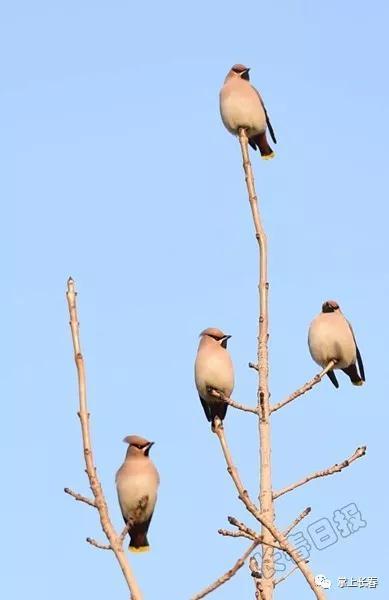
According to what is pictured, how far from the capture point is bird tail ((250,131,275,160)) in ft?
23.4

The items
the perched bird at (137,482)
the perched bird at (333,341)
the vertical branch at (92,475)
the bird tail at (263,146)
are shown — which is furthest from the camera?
the bird tail at (263,146)

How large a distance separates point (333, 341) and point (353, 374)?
20.7 inches

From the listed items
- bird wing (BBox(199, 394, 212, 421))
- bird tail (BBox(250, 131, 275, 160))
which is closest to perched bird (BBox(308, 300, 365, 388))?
bird wing (BBox(199, 394, 212, 421))

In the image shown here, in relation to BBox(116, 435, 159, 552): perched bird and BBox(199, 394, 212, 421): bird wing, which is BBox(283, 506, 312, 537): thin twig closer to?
BBox(116, 435, 159, 552): perched bird

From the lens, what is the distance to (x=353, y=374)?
6340mm

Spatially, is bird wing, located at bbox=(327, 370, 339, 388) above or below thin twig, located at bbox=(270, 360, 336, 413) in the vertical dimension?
above

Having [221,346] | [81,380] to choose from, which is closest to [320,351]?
[221,346]

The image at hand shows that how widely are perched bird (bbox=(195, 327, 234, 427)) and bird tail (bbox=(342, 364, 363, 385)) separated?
0.78 meters

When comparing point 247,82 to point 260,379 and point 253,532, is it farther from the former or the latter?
point 253,532

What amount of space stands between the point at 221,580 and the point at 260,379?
4.17ft

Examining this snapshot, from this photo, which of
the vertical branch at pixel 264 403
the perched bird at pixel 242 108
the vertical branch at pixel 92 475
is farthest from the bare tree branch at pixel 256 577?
the perched bird at pixel 242 108

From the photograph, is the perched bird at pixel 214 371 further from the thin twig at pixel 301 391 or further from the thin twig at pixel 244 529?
the thin twig at pixel 244 529

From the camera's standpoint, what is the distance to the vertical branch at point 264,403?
4.06m

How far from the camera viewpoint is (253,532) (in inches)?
160
